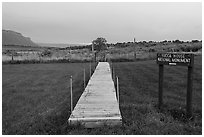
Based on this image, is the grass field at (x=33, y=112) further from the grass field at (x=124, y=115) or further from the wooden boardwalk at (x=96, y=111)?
the wooden boardwalk at (x=96, y=111)

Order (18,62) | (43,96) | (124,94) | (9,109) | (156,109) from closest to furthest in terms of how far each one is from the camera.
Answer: (156,109), (9,109), (124,94), (43,96), (18,62)

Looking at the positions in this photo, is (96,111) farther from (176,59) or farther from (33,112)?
(176,59)

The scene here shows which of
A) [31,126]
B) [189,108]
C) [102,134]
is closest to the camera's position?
[102,134]

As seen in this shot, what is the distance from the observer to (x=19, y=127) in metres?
4.80

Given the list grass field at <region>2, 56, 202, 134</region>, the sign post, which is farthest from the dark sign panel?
grass field at <region>2, 56, 202, 134</region>

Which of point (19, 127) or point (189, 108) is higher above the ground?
point (189, 108)

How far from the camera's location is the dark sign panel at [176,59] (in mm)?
4926

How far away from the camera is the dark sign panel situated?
16.2 feet

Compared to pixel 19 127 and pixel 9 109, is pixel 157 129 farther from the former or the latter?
pixel 9 109

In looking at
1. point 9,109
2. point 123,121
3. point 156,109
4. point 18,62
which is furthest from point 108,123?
point 18,62

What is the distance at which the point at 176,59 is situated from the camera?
5.14 metres

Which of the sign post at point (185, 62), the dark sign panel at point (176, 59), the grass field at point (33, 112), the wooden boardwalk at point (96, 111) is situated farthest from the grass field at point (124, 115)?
the dark sign panel at point (176, 59)

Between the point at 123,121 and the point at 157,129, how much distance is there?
0.76 meters

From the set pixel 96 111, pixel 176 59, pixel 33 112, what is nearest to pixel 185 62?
pixel 176 59
